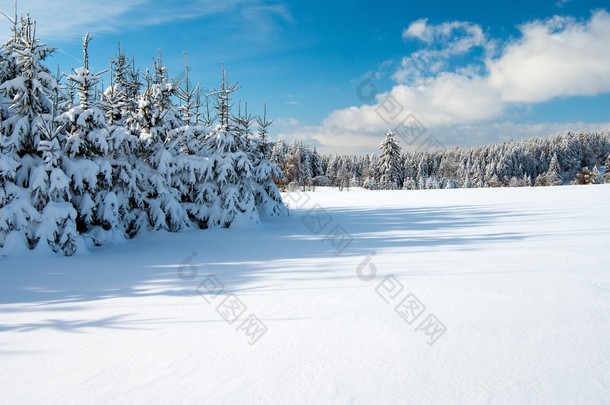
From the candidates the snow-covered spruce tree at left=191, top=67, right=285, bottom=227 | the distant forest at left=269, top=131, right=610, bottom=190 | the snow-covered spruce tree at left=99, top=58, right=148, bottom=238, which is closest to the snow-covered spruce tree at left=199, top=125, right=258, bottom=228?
the snow-covered spruce tree at left=191, top=67, right=285, bottom=227

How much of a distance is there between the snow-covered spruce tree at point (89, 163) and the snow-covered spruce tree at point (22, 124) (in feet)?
2.57

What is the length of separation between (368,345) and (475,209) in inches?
636

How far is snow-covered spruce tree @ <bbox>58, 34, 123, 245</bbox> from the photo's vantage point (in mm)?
10062

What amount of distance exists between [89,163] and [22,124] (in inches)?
70.4

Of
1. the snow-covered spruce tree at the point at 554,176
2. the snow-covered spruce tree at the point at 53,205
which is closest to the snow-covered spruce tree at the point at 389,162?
the snow-covered spruce tree at the point at 53,205

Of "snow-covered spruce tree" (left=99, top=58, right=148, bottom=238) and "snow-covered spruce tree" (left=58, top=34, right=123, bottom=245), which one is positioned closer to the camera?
"snow-covered spruce tree" (left=58, top=34, right=123, bottom=245)

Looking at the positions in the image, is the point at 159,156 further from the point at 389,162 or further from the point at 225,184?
the point at 389,162

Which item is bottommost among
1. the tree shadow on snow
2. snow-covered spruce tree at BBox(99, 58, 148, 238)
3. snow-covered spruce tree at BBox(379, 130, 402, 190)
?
the tree shadow on snow

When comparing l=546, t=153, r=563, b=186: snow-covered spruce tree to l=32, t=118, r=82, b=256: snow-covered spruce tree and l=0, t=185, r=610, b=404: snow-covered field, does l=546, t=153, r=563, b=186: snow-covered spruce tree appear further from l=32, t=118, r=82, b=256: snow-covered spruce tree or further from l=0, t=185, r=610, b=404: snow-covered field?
l=32, t=118, r=82, b=256: snow-covered spruce tree

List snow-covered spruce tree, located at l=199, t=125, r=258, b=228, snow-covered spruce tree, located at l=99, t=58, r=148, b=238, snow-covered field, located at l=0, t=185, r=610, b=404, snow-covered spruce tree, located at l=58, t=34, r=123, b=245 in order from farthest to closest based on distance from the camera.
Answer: snow-covered spruce tree, located at l=199, t=125, r=258, b=228
snow-covered spruce tree, located at l=99, t=58, r=148, b=238
snow-covered spruce tree, located at l=58, t=34, r=123, b=245
snow-covered field, located at l=0, t=185, r=610, b=404

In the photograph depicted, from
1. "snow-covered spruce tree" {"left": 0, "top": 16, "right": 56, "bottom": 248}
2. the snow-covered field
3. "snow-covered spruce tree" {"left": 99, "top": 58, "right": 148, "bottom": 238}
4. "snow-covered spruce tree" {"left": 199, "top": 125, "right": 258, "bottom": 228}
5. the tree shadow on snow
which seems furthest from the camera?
"snow-covered spruce tree" {"left": 199, "top": 125, "right": 258, "bottom": 228}

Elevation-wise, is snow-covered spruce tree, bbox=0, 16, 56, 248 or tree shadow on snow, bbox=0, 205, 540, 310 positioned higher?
snow-covered spruce tree, bbox=0, 16, 56, 248

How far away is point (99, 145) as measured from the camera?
10570 mm

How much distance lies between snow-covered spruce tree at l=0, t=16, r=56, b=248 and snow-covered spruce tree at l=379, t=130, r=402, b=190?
4005 cm
